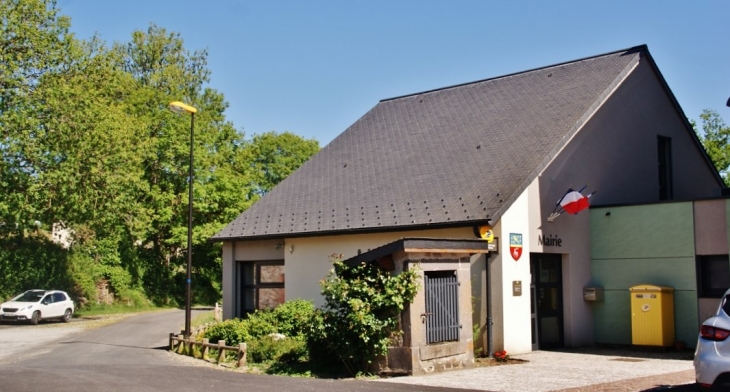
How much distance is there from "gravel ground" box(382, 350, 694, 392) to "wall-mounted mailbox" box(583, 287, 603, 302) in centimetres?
221

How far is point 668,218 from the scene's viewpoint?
19047mm

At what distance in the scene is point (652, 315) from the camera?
18.6 m

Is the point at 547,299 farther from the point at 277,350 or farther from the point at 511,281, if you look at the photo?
the point at 277,350

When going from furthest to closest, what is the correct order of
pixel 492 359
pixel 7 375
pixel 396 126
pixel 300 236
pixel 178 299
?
pixel 178 299 < pixel 396 126 < pixel 300 236 < pixel 492 359 < pixel 7 375

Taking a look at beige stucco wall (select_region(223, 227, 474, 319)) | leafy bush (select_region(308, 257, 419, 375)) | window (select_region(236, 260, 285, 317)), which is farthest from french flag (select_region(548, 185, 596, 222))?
window (select_region(236, 260, 285, 317))

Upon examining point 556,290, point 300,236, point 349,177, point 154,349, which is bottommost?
point 154,349

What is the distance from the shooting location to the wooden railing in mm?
17016

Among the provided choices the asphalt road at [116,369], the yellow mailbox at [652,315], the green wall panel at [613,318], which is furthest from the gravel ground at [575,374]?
the green wall panel at [613,318]

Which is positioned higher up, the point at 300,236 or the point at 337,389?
the point at 300,236

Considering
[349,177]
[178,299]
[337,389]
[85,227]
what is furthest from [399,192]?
[178,299]

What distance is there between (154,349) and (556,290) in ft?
36.2

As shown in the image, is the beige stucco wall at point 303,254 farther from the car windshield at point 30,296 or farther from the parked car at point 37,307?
the car windshield at point 30,296

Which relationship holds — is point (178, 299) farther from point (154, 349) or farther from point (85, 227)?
point (154, 349)

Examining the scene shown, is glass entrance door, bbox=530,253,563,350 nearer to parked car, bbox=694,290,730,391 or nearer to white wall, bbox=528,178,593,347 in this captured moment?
white wall, bbox=528,178,593,347
